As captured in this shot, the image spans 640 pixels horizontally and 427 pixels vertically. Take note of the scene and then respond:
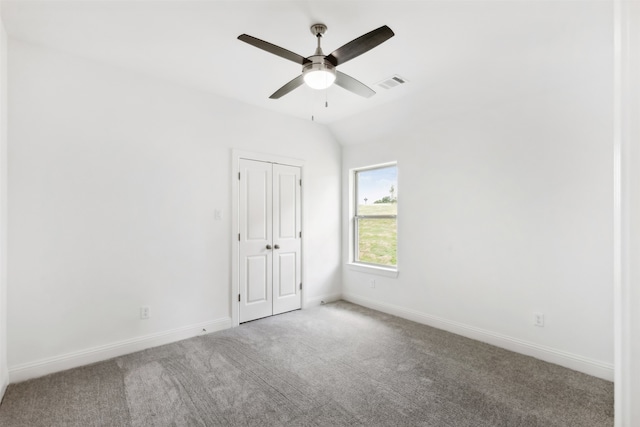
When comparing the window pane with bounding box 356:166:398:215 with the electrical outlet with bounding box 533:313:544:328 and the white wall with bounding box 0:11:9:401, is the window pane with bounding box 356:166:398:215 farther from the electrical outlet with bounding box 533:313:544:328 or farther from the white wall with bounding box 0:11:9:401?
the white wall with bounding box 0:11:9:401

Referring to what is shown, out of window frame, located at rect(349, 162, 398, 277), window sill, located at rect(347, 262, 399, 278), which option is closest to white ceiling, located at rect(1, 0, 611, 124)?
window frame, located at rect(349, 162, 398, 277)

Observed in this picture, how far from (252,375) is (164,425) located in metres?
0.74

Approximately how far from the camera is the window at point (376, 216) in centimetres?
439

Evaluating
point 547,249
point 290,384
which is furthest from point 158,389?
point 547,249

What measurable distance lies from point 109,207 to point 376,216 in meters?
3.31

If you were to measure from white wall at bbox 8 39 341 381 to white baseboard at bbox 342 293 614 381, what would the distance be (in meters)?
2.32

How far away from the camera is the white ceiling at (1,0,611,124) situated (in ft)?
7.00

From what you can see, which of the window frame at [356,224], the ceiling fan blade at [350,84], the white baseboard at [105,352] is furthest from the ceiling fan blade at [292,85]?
the white baseboard at [105,352]

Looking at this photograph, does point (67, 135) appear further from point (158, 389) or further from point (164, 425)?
point (164, 425)

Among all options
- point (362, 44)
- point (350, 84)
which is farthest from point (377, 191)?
point (362, 44)

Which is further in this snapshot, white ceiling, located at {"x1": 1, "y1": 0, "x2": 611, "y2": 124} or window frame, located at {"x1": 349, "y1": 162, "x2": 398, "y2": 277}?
window frame, located at {"x1": 349, "y1": 162, "x2": 398, "y2": 277}

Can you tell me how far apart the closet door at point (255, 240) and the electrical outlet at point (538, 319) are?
297 centimetres

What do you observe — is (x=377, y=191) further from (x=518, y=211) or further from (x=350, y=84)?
(x=350, y=84)

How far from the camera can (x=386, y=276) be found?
4.29m
